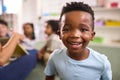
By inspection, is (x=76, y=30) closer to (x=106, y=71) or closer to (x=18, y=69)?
(x=106, y=71)

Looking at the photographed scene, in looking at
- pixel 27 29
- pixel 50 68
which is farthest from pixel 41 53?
pixel 27 29

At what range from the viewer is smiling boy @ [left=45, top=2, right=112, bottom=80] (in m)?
0.65

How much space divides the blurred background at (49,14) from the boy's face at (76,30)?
2921mm

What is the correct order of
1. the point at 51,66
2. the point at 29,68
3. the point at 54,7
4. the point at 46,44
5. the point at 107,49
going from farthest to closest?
the point at 54,7 < the point at 46,44 < the point at 107,49 < the point at 29,68 < the point at 51,66

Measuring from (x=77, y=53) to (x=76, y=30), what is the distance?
0.10m

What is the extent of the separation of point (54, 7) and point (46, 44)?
223 cm

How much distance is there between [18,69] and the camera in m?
1.25

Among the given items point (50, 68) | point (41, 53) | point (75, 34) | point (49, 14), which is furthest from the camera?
point (49, 14)

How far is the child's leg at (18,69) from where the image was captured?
1172 millimetres

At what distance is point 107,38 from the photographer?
13.0 feet

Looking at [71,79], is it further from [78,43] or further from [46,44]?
[46,44]

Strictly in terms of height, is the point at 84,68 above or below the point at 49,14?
below

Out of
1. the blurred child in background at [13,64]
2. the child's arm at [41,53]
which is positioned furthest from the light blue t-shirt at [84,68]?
the child's arm at [41,53]

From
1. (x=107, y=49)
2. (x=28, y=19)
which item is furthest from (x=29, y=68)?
(x=28, y=19)
